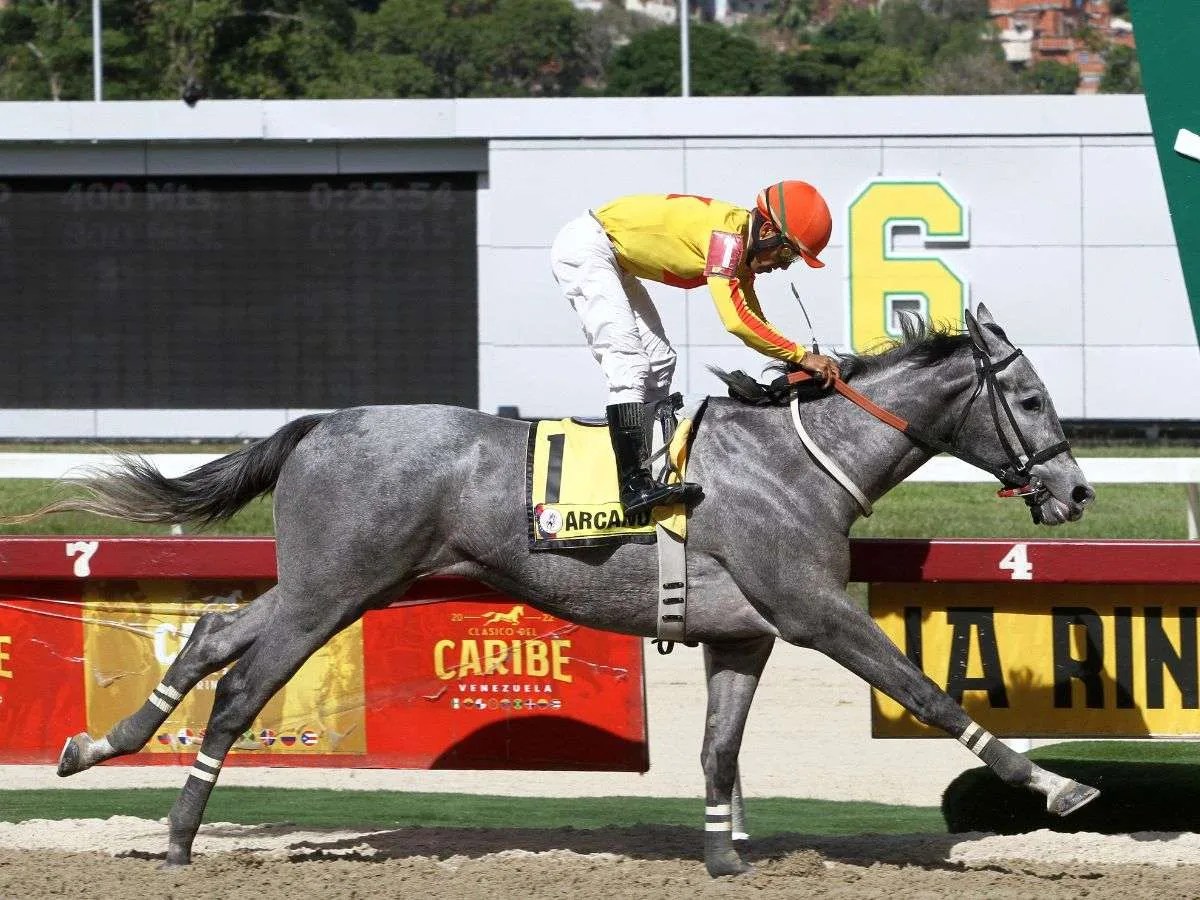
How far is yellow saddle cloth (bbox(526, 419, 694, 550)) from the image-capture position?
16.3 feet

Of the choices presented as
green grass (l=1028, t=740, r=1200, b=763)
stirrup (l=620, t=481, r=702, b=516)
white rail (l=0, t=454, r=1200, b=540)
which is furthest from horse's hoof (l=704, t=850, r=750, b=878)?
white rail (l=0, t=454, r=1200, b=540)

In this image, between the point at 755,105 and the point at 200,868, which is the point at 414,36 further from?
the point at 200,868

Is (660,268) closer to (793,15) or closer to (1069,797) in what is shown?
(1069,797)

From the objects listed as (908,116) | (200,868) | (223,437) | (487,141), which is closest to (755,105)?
(908,116)

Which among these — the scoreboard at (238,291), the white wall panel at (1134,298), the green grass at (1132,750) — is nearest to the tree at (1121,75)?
the white wall panel at (1134,298)

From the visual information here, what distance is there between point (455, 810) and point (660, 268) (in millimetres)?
2614

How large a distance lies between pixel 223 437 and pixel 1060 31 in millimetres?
129705

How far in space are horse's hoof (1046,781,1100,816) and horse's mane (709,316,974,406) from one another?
4.05 ft

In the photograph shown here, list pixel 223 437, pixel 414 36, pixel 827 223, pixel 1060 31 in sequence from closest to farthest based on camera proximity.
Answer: pixel 827 223, pixel 223 437, pixel 414 36, pixel 1060 31

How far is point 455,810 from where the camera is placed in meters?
6.73

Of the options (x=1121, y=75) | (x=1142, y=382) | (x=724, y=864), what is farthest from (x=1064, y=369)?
(x=1121, y=75)

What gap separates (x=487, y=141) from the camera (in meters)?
15.0

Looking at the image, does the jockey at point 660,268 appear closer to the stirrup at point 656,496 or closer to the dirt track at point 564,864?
the stirrup at point 656,496

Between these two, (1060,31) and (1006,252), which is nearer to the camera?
(1006,252)
